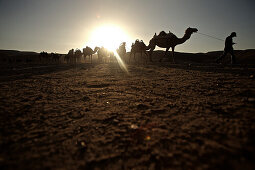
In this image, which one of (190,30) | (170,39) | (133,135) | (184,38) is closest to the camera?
(133,135)

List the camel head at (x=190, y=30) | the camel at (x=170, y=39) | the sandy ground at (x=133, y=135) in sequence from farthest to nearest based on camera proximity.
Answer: the camel at (x=170, y=39) → the camel head at (x=190, y=30) → the sandy ground at (x=133, y=135)

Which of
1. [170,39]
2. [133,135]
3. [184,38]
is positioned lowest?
[133,135]

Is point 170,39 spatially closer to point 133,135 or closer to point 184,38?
point 184,38

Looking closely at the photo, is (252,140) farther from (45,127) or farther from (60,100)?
(60,100)

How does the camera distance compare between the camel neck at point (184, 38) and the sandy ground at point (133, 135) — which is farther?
the camel neck at point (184, 38)

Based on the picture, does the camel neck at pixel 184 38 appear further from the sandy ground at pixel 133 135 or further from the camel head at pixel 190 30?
the sandy ground at pixel 133 135

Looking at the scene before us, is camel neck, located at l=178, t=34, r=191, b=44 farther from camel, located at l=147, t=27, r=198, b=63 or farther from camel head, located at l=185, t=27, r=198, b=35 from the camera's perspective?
camel head, located at l=185, t=27, r=198, b=35

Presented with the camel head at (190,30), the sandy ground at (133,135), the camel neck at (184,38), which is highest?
the camel head at (190,30)

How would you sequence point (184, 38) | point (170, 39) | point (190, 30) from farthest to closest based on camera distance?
point (170, 39)
point (184, 38)
point (190, 30)

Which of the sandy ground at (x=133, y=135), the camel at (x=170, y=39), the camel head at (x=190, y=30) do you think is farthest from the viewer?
the camel at (x=170, y=39)

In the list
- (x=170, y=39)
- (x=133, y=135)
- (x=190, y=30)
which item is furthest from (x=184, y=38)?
(x=133, y=135)

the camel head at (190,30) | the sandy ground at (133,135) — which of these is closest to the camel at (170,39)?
the camel head at (190,30)

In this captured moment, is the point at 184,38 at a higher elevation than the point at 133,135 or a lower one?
higher

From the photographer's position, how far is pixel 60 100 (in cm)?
300
